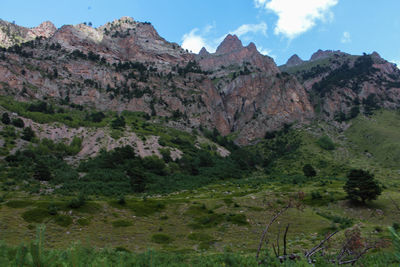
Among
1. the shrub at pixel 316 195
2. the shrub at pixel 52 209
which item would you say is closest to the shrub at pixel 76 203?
the shrub at pixel 52 209

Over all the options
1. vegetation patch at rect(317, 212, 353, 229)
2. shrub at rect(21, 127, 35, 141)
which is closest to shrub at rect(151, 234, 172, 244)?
vegetation patch at rect(317, 212, 353, 229)

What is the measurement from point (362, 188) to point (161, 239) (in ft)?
87.6

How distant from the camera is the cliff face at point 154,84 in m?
113

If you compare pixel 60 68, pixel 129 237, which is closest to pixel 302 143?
pixel 129 237

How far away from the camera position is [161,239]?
2152 cm

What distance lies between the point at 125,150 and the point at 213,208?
4054 centimetres

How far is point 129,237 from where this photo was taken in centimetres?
2077

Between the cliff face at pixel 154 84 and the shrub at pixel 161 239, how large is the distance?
93.8m

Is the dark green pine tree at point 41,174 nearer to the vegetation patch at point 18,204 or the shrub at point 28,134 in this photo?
the vegetation patch at point 18,204

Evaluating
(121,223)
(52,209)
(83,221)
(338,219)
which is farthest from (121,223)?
(338,219)

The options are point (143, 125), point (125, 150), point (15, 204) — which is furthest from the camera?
point (143, 125)

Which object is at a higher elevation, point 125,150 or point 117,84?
point 117,84

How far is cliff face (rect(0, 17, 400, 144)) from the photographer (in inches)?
4437

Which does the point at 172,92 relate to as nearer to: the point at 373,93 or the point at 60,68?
the point at 60,68
